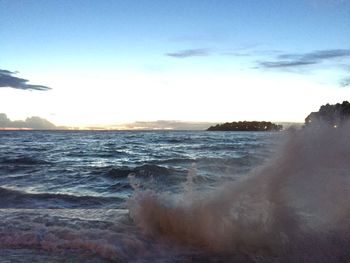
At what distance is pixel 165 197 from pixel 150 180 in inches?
282

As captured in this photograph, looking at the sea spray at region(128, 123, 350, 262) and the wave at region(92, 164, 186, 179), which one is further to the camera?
the wave at region(92, 164, 186, 179)

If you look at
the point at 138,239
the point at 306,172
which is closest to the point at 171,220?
the point at 138,239

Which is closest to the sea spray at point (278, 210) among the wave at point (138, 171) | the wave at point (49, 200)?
the wave at point (49, 200)

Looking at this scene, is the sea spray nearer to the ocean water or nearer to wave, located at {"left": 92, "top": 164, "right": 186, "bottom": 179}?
the ocean water

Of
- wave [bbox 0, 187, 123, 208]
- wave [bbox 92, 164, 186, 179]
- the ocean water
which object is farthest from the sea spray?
wave [bbox 92, 164, 186, 179]

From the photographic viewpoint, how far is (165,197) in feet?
24.7

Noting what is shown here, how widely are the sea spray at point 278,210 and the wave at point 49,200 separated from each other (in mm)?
2692

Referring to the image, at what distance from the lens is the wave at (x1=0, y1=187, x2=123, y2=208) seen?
941 centimetres

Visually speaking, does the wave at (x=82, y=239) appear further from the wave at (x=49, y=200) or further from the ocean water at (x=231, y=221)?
the wave at (x=49, y=200)

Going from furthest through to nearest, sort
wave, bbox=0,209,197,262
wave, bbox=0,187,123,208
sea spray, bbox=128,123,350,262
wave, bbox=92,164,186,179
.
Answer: wave, bbox=92,164,186,179
wave, bbox=0,187,123,208
sea spray, bbox=128,123,350,262
wave, bbox=0,209,197,262

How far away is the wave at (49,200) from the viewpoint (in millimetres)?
9406

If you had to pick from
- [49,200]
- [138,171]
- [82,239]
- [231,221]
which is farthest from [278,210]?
[138,171]

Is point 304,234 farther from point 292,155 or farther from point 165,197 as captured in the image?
point 165,197

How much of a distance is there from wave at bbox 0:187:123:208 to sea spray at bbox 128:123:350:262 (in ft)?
8.83
